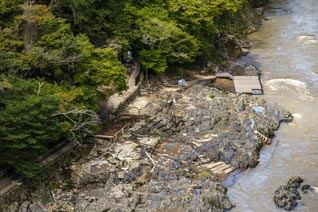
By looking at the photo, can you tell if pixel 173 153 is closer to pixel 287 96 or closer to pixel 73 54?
pixel 73 54

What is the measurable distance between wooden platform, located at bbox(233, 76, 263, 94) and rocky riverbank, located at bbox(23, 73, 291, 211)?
1.99 meters

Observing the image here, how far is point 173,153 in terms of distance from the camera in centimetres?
3189

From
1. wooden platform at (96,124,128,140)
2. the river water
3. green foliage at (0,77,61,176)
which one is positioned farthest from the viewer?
wooden platform at (96,124,128,140)

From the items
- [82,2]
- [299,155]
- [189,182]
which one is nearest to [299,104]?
[299,155]

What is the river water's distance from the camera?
3020cm

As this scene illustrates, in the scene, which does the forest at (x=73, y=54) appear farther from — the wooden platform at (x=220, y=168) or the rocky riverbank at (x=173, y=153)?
the wooden platform at (x=220, y=168)

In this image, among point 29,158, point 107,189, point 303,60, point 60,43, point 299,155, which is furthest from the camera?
point 303,60

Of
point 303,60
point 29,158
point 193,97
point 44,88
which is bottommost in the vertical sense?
point 303,60

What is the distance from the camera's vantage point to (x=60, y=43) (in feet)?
98.8

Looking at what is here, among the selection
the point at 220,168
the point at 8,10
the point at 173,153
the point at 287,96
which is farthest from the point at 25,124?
the point at 287,96

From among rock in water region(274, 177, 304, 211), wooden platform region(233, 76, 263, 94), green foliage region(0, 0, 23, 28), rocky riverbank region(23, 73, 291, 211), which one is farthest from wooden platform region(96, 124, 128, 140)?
wooden platform region(233, 76, 263, 94)

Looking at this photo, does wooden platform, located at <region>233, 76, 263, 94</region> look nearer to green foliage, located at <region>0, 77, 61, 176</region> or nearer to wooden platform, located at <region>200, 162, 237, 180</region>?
wooden platform, located at <region>200, 162, 237, 180</region>

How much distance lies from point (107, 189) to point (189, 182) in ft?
14.5

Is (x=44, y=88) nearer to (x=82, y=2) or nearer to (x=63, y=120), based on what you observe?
(x=63, y=120)
